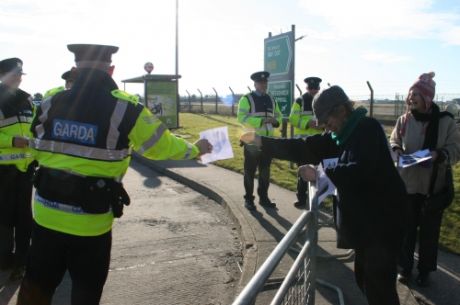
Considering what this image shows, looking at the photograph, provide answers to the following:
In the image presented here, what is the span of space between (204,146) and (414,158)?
6.23 ft

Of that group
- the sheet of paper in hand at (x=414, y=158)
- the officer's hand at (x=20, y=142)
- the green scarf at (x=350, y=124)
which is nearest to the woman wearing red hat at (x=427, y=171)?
the sheet of paper in hand at (x=414, y=158)

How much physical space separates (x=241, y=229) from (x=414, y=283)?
240cm

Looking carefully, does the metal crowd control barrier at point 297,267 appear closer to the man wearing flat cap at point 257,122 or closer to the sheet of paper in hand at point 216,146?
the sheet of paper in hand at point 216,146

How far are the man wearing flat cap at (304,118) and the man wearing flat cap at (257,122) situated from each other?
0.34 meters

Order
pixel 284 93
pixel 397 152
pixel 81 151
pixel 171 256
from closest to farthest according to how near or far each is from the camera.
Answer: pixel 81 151
pixel 397 152
pixel 171 256
pixel 284 93

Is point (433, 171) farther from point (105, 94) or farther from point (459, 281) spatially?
point (105, 94)

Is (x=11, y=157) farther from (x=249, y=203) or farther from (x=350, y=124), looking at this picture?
(x=249, y=203)

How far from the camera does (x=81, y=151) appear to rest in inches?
102

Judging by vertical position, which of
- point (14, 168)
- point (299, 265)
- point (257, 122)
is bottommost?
point (299, 265)

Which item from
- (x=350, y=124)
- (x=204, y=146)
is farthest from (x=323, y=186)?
(x=204, y=146)

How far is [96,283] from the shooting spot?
270 cm

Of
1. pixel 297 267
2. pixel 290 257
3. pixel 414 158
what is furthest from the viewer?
pixel 290 257

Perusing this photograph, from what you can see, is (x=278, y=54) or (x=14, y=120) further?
(x=278, y=54)

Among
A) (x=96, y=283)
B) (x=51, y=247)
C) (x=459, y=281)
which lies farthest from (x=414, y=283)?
(x=51, y=247)
